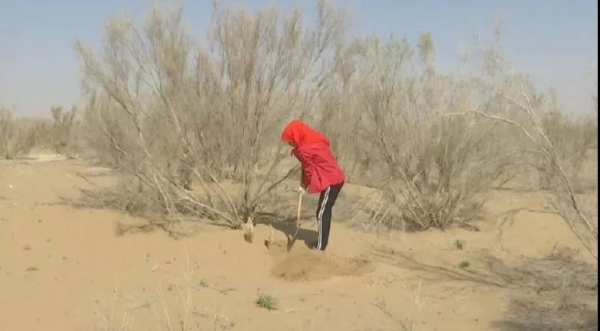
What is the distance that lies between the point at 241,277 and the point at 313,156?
1714mm

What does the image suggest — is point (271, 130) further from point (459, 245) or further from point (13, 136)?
point (13, 136)

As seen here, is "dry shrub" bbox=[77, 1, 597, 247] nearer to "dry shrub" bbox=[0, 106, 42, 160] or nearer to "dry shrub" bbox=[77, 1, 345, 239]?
"dry shrub" bbox=[77, 1, 345, 239]

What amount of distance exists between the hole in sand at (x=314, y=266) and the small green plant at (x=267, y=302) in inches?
43.1

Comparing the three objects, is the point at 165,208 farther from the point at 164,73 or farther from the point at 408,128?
the point at 408,128

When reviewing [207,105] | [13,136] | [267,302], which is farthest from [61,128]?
[267,302]

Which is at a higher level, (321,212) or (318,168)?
(318,168)

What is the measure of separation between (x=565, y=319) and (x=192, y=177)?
227 inches

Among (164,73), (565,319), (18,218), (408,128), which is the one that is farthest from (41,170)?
(565,319)

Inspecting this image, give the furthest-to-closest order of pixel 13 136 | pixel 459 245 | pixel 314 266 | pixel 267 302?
pixel 13 136
pixel 459 245
pixel 314 266
pixel 267 302

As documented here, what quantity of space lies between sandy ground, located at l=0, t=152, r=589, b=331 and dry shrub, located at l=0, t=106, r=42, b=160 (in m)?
12.8

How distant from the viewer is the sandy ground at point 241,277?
6000 mm

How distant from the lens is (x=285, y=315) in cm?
618

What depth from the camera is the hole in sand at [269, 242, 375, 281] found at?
25.2 ft

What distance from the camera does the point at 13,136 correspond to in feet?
76.3
